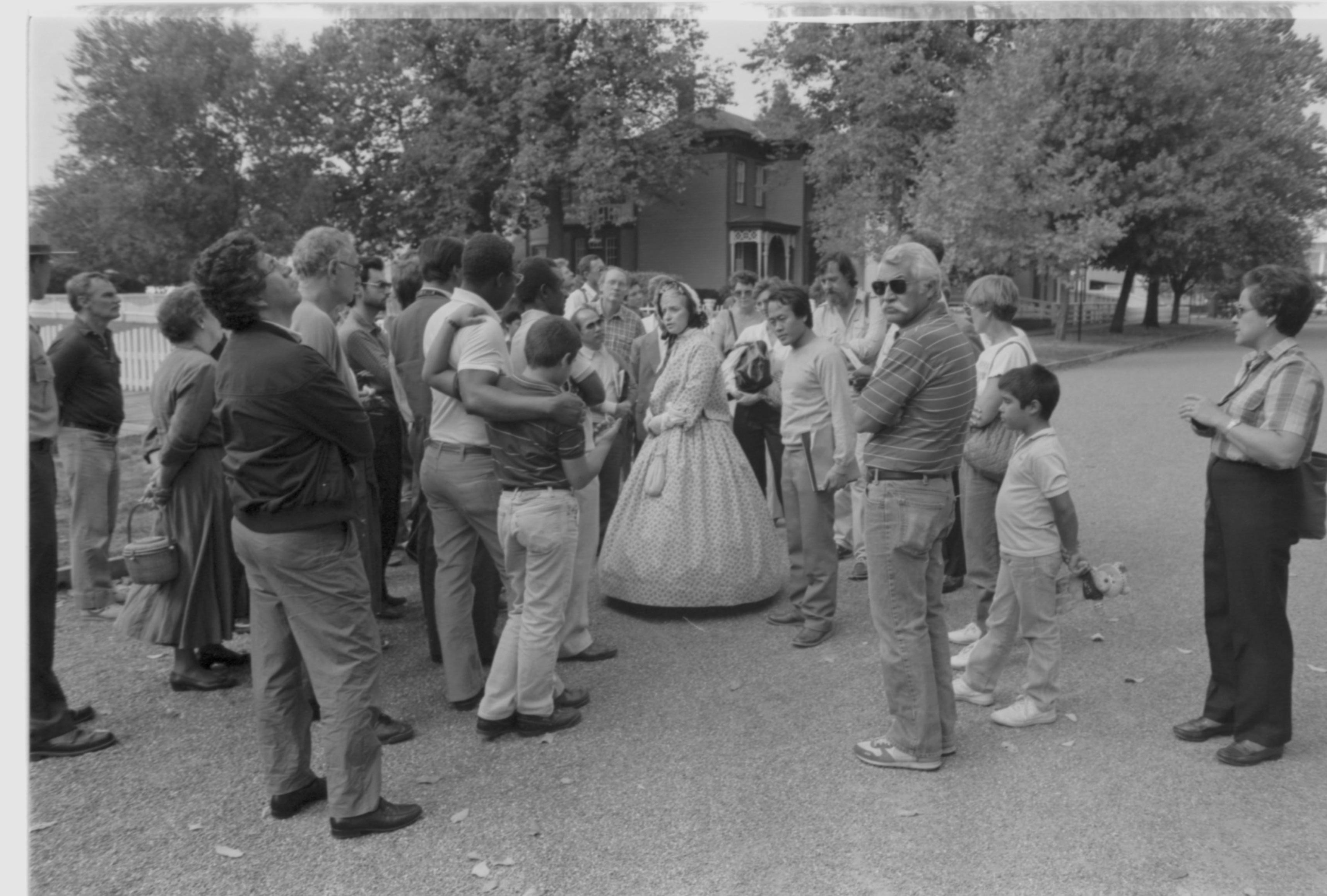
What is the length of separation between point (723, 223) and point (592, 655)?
37555 millimetres

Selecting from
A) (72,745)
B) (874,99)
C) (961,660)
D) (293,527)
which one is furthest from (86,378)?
(874,99)

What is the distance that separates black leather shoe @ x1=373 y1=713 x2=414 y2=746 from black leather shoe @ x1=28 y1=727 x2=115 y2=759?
1097mm

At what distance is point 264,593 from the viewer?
11.7 ft

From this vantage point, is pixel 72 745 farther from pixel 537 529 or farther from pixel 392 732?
pixel 537 529

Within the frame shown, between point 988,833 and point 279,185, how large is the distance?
3316cm

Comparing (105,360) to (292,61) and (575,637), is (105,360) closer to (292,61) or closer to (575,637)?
(575,637)

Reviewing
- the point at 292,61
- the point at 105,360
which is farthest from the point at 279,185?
the point at 105,360

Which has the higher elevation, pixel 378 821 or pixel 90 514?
pixel 90 514

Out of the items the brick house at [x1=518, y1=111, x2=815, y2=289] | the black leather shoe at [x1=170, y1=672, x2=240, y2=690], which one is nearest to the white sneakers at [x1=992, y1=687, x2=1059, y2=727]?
the black leather shoe at [x1=170, y1=672, x2=240, y2=690]

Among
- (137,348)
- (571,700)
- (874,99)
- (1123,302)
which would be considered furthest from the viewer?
(1123,302)

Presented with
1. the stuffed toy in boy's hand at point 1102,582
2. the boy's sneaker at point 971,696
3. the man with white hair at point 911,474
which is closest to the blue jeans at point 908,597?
the man with white hair at point 911,474

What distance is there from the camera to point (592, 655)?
17.4 feet

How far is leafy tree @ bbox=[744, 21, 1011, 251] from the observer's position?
30.1 metres

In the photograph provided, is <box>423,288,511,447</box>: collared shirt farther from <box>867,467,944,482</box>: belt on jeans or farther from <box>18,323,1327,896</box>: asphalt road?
<box>867,467,944,482</box>: belt on jeans
